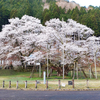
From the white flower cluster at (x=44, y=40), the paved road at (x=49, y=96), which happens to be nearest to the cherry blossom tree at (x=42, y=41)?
the white flower cluster at (x=44, y=40)

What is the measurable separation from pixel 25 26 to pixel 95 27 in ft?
72.5

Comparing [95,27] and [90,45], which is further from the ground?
[95,27]

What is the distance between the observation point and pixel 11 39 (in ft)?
89.0

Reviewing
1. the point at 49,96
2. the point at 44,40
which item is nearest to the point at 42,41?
the point at 44,40

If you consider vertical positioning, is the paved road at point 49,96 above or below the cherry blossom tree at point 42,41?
below

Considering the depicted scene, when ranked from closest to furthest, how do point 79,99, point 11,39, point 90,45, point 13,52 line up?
point 79,99, point 90,45, point 13,52, point 11,39

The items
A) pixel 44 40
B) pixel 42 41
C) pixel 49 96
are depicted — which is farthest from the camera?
pixel 42 41

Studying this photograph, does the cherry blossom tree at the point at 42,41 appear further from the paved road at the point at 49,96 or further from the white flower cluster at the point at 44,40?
the paved road at the point at 49,96

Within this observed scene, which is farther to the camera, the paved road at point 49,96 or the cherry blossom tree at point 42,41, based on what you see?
the cherry blossom tree at point 42,41

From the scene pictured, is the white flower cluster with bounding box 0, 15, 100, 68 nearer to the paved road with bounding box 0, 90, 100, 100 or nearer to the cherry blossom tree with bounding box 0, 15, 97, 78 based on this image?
the cherry blossom tree with bounding box 0, 15, 97, 78

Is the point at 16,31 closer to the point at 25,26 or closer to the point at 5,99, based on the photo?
the point at 25,26

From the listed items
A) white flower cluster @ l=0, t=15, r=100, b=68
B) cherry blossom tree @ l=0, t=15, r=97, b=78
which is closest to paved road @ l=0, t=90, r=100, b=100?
white flower cluster @ l=0, t=15, r=100, b=68

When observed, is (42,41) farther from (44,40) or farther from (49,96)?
(49,96)

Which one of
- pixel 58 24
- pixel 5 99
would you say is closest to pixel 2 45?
pixel 58 24
